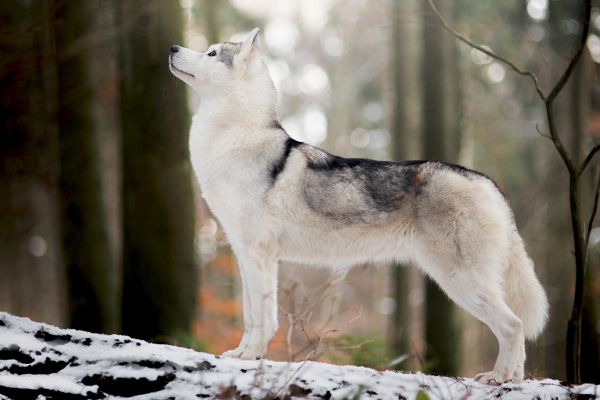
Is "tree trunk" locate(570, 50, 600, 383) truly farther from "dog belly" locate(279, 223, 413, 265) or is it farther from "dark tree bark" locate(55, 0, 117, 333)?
"dark tree bark" locate(55, 0, 117, 333)

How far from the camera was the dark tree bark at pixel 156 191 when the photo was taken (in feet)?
17.1

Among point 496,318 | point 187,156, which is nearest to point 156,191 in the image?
point 187,156

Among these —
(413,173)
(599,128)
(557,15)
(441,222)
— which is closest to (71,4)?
(413,173)

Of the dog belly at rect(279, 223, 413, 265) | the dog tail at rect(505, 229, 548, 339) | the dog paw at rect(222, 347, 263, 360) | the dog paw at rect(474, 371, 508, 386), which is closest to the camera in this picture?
the dog paw at rect(474, 371, 508, 386)

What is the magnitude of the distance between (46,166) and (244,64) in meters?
7.06

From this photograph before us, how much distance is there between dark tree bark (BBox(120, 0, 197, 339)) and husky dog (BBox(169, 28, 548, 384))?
1592mm

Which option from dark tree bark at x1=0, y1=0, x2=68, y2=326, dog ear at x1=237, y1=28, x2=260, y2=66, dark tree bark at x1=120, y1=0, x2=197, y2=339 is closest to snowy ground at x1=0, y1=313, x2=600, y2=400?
dark tree bark at x1=120, y1=0, x2=197, y2=339

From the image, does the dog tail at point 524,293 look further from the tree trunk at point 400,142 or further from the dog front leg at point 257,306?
the tree trunk at point 400,142

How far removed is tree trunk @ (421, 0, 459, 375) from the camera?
6.39m

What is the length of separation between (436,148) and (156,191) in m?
4.06

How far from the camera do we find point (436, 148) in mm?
6605

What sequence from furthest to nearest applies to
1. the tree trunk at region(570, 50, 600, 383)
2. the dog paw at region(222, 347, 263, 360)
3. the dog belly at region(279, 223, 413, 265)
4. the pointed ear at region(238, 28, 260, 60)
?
1. the tree trunk at region(570, 50, 600, 383)
2. the pointed ear at region(238, 28, 260, 60)
3. the dog belly at region(279, 223, 413, 265)
4. the dog paw at region(222, 347, 263, 360)

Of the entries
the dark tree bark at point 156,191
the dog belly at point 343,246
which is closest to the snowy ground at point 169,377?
the dog belly at point 343,246

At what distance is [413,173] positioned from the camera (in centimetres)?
365
